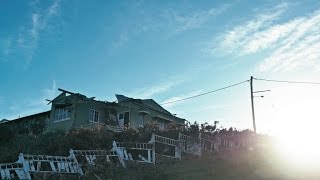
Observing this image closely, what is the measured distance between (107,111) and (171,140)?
819 inches

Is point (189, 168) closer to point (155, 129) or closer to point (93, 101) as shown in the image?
point (155, 129)

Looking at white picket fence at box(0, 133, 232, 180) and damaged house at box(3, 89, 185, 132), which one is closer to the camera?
white picket fence at box(0, 133, 232, 180)

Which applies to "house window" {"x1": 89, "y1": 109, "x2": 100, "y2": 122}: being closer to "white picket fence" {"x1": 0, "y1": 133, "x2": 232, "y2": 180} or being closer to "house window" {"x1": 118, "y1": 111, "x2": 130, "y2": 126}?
"house window" {"x1": 118, "y1": 111, "x2": 130, "y2": 126}

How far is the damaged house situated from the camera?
41.4 metres

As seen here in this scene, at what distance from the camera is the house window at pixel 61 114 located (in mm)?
42156

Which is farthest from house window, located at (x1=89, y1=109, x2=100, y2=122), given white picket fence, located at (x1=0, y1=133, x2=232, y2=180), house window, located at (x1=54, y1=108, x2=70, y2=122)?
white picket fence, located at (x1=0, y1=133, x2=232, y2=180)

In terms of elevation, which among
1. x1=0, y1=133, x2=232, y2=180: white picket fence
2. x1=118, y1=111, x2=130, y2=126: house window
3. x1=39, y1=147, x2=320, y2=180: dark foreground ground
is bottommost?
x1=39, y1=147, x2=320, y2=180: dark foreground ground

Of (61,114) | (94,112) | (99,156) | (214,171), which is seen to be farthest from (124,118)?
(214,171)

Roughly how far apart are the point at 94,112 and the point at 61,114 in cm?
360

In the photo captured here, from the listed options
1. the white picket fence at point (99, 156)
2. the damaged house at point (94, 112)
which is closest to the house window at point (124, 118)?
the damaged house at point (94, 112)

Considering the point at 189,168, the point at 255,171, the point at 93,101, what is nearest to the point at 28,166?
the point at 189,168

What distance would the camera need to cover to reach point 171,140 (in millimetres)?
23688

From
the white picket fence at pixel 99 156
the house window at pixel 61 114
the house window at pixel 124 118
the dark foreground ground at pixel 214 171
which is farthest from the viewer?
the house window at pixel 124 118

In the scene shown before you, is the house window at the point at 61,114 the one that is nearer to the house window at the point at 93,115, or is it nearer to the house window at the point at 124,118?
the house window at the point at 93,115
